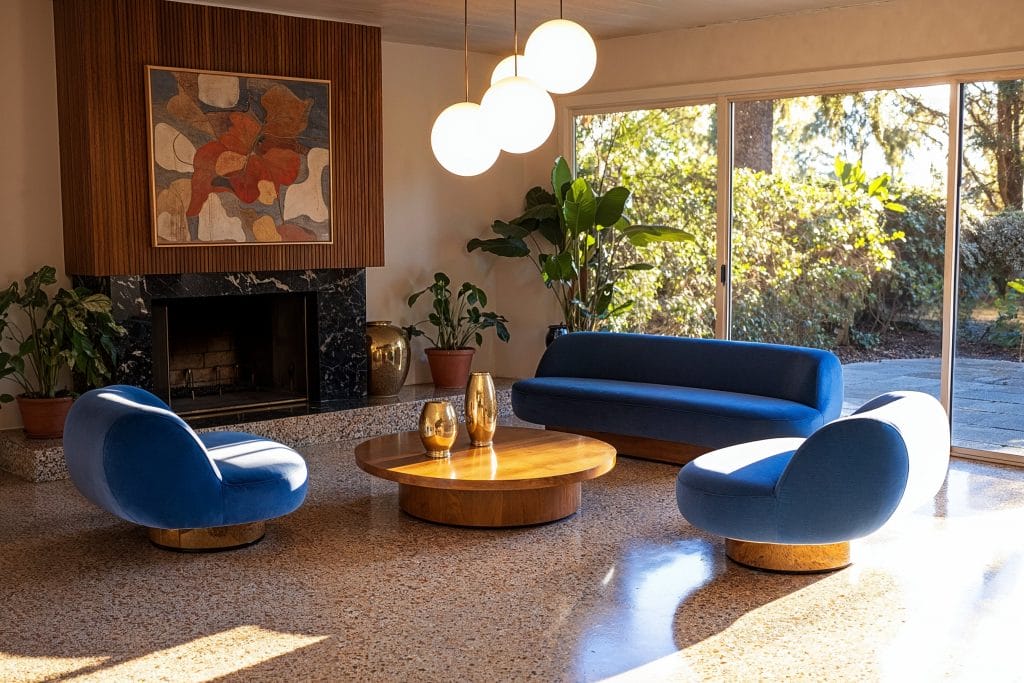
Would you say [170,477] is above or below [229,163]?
below

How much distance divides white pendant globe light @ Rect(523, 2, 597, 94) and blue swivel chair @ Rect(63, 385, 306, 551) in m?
1.98

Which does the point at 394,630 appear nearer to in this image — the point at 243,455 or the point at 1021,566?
the point at 243,455

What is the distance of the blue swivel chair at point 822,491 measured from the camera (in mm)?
4152

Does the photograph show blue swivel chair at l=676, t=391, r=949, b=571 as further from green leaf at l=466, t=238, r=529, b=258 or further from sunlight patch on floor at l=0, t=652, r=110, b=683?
green leaf at l=466, t=238, r=529, b=258

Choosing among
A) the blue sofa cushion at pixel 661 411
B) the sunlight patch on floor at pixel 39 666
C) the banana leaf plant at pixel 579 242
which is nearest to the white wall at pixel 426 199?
the banana leaf plant at pixel 579 242

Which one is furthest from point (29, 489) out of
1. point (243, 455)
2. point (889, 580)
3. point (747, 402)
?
point (889, 580)

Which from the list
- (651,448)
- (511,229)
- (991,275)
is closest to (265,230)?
(511,229)

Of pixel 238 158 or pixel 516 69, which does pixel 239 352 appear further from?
pixel 516 69

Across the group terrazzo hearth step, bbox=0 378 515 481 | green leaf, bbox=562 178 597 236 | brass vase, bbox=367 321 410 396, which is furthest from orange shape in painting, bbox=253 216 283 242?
green leaf, bbox=562 178 597 236

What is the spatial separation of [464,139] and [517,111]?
330 millimetres

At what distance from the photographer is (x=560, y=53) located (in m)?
4.43

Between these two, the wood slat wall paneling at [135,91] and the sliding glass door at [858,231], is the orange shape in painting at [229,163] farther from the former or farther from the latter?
the sliding glass door at [858,231]

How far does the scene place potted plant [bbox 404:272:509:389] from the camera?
8.14 m

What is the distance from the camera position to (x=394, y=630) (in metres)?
3.80
